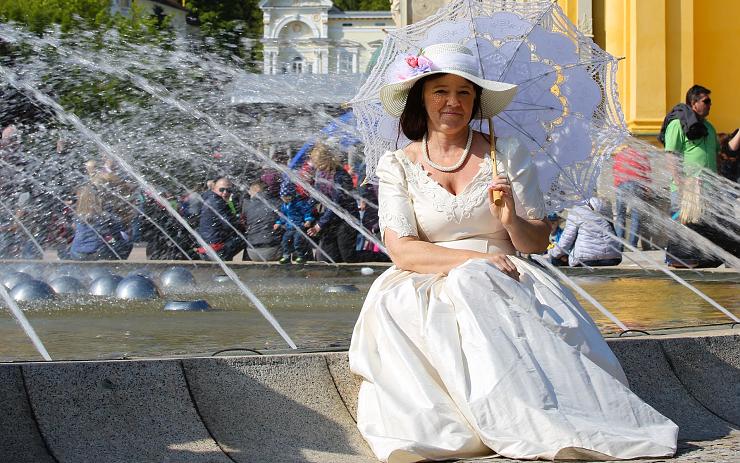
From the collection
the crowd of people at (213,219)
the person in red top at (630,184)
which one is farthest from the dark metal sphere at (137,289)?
the person in red top at (630,184)

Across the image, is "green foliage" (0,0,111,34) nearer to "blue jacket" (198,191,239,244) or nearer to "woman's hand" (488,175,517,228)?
"blue jacket" (198,191,239,244)

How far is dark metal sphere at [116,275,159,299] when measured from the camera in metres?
10.0

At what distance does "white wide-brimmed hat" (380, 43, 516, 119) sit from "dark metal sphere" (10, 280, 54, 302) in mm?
4858

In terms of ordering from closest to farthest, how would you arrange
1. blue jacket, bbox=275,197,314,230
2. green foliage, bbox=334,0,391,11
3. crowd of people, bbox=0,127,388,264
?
crowd of people, bbox=0,127,388,264 → blue jacket, bbox=275,197,314,230 → green foliage, bbox=334,0,391,11

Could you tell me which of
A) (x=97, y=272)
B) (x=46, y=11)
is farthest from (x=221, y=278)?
(x=46, y=11)

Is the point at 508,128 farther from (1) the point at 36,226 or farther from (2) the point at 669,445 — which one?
(1) the point at 36,226

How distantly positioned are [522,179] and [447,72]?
1.76ft

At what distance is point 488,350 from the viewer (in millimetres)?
4676

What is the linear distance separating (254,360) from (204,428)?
0.34m

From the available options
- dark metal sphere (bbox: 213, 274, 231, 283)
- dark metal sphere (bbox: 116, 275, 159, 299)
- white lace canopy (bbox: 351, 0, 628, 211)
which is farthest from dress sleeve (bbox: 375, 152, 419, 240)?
dark metal sphere (bbox: 213, 274, 231, 283)

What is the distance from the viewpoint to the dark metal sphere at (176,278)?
11148mm

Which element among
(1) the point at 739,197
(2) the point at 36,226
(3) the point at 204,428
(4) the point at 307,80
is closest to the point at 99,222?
(2) the point at 36,226

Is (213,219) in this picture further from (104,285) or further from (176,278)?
(104,285)

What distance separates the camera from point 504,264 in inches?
200
